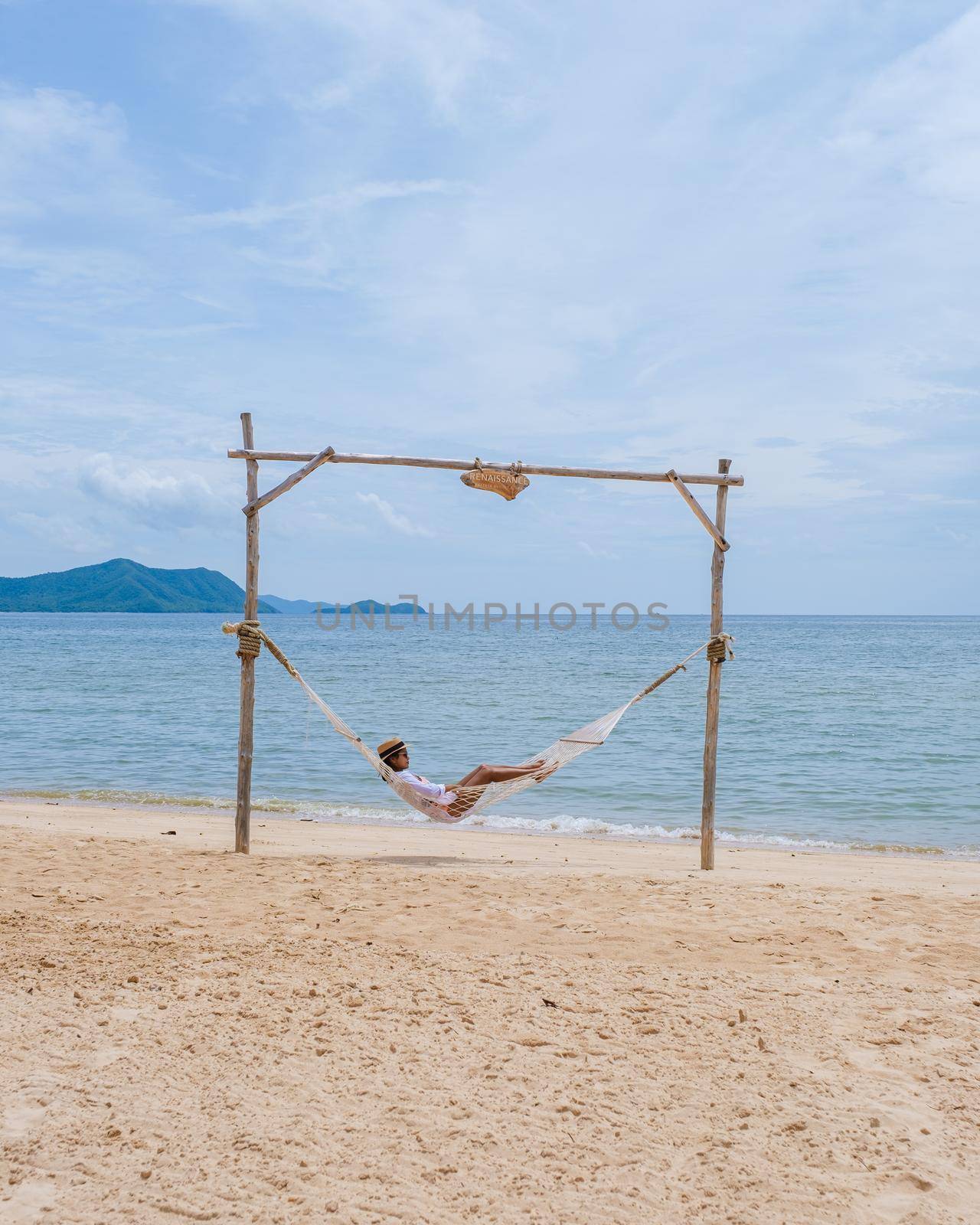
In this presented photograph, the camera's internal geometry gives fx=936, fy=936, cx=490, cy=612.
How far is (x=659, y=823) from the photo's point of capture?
7.14 m

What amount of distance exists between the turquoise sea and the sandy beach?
10.5ft

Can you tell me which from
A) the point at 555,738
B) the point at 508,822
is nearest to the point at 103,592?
the point at 555,738

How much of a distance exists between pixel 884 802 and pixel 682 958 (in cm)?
545

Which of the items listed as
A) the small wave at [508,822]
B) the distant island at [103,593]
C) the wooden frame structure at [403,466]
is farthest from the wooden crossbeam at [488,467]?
the distant island at [103,593]

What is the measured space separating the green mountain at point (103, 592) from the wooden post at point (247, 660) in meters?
93.0

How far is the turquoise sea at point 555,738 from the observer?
742 cm

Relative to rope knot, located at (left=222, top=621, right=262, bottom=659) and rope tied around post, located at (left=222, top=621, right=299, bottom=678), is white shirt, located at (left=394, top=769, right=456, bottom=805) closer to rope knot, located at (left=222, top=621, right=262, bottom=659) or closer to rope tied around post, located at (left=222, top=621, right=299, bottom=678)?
rope tied around post, located at (left=222, top=621, right=299, bottom=678)

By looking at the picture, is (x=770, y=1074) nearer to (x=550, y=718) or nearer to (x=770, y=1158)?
(x=770, y=1158)

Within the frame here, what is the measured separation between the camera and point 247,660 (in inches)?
191

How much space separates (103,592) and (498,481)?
9606 cm

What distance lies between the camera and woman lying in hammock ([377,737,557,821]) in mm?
→ 4824

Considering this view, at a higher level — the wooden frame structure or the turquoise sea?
the wooden frame structure

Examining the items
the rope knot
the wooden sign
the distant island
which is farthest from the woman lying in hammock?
the distant island

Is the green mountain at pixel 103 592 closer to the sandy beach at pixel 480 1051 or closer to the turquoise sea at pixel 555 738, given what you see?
the turquoise sea at pixel 555 738
